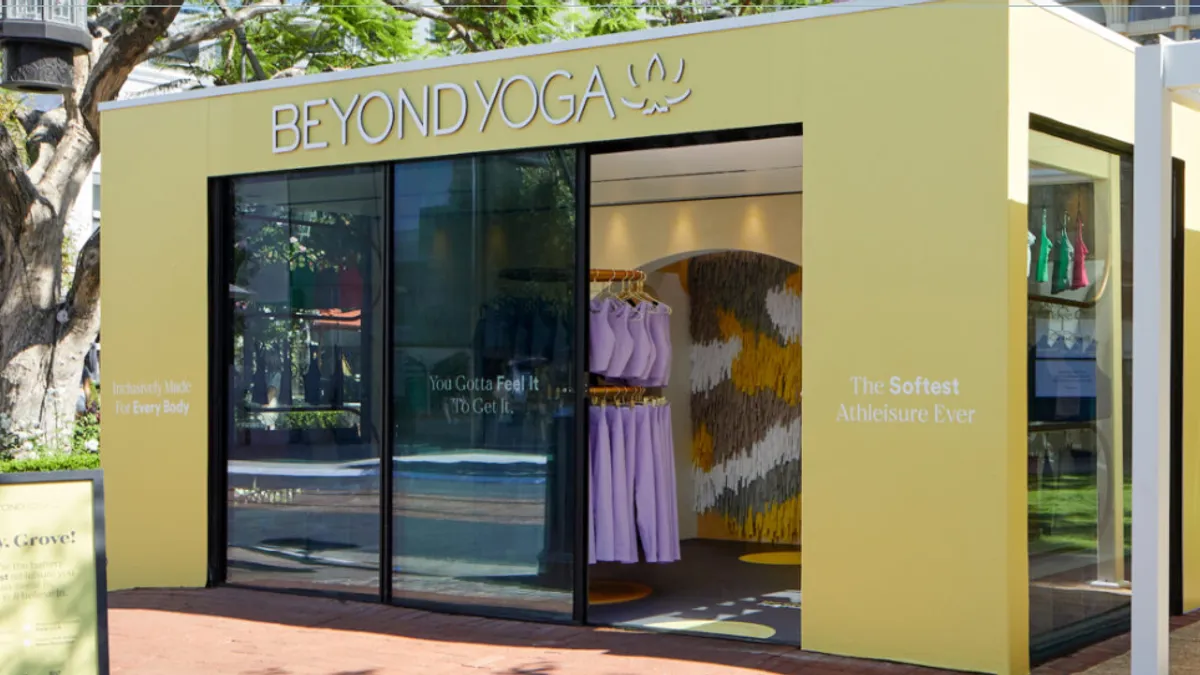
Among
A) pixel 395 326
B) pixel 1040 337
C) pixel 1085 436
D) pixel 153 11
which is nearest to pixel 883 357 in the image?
pixel 1040 337

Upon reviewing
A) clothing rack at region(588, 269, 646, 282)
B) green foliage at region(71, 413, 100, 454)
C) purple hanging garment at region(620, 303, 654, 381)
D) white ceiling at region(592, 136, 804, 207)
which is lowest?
green foliage at region(71, 413, 100, 454)

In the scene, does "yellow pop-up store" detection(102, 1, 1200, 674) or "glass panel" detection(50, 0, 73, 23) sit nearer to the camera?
"glass panel" detection(50, 0, 73, 23)

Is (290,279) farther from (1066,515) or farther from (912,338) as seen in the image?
(1066,515)

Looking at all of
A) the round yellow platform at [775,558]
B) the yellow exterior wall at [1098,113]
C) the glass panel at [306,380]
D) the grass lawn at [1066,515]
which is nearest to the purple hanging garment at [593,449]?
the glass panel at [306,380]

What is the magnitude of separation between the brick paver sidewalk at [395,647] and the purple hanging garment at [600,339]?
1638 millimetres

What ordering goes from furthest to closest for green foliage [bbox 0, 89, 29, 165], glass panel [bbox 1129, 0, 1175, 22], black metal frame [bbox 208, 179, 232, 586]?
glass panel [bbox 1129, 0, 1175, 22]
green foliage [bbox 0, 89, 29, 165]
black metal frame [bbox 208, 179, 232, 586]

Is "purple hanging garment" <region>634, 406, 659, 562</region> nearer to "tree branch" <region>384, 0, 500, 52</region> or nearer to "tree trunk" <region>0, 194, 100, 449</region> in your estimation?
"tree trunk" <region>0, 194, 100, 449</region>

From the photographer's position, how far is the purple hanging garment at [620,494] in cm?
821

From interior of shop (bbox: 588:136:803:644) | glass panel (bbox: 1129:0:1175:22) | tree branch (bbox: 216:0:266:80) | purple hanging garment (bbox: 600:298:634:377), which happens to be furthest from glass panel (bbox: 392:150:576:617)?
glass panel (bbox: 1129:0:1175:22)

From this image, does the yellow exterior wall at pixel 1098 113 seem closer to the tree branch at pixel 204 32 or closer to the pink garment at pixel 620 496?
the pink garment at pixel 620 496

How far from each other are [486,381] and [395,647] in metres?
1.54

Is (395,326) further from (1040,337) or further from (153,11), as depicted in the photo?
(153,11)

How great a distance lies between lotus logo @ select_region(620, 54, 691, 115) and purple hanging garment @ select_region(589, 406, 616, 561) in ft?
6.05

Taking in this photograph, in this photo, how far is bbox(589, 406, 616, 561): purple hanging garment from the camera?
808 cm
